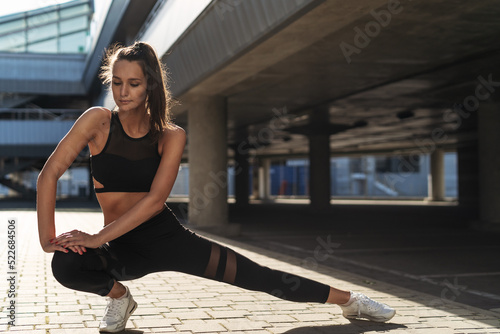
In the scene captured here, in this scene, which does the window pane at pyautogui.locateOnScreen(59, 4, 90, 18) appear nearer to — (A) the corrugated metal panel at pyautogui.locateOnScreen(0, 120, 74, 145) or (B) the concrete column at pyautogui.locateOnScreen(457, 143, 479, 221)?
(A) the corrugated metal panel at pyautogui.locateOnScreen(0, 120, 74, 145)

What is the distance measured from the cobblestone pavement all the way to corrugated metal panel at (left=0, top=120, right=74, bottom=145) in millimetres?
29768

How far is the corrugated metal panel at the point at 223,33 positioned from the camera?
8.15 metres

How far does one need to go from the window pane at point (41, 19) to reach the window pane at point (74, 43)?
1337 mm

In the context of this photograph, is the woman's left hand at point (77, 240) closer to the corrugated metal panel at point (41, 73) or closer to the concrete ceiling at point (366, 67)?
the concrete ceiling at point (366, 67)

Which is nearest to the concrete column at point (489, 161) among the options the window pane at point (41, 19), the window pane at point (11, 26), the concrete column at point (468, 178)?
the concrete column at point (468, 178)

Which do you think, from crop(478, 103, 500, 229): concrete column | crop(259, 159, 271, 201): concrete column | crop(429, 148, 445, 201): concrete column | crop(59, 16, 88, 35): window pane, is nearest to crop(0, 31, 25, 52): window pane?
crop(59, 16, 88, 35): window pane

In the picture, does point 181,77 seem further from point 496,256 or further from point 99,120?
point 99,120

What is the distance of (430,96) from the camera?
18.6 metres

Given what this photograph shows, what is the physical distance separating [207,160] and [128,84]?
39.3ft

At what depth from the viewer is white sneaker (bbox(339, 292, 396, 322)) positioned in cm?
425

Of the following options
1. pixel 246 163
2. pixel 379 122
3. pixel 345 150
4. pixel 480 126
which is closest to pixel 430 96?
pixel 480 126

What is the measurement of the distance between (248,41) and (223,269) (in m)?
6.41
